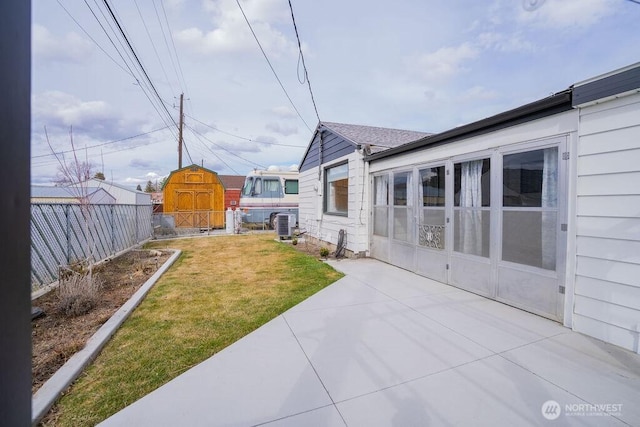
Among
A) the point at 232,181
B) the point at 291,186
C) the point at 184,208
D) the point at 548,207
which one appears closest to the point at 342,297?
the point at 548,207

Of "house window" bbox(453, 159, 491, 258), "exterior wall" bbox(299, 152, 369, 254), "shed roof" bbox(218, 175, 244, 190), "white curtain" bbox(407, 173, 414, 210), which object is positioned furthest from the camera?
"shed roof" bbox(218, 175, 244, 190)

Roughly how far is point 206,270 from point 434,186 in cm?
507

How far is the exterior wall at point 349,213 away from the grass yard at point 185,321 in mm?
1263

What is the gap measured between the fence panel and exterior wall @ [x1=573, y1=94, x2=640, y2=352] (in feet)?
20.6

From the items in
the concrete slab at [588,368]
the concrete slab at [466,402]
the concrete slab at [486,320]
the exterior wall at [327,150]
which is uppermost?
the exterior wall at [327,150]

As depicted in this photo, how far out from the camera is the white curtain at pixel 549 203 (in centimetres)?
358

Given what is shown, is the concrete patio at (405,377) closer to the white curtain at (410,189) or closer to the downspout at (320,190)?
the white curtain at (410,189)

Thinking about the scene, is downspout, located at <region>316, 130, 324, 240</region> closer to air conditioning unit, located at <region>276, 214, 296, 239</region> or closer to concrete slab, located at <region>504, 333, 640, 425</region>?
air conditioning unit, located at <region>276, 214, 296, 239</region>

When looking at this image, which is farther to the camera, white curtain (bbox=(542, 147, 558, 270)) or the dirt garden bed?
white curtain (bbox=(542, 147, 558, 270))

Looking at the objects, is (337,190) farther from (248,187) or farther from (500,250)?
(248,187)

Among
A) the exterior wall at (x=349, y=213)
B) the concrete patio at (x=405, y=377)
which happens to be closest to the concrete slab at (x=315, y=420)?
the concrete patio at (x=405, y=377)

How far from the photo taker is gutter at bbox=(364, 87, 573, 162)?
3.47m

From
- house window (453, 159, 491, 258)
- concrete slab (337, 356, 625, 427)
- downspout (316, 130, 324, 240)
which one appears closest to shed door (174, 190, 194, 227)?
downspout (316, 130, 324, 240)

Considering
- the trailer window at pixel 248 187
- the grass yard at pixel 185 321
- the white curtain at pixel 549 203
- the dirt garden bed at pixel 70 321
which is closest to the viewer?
the grass yard at pixel 185 321
